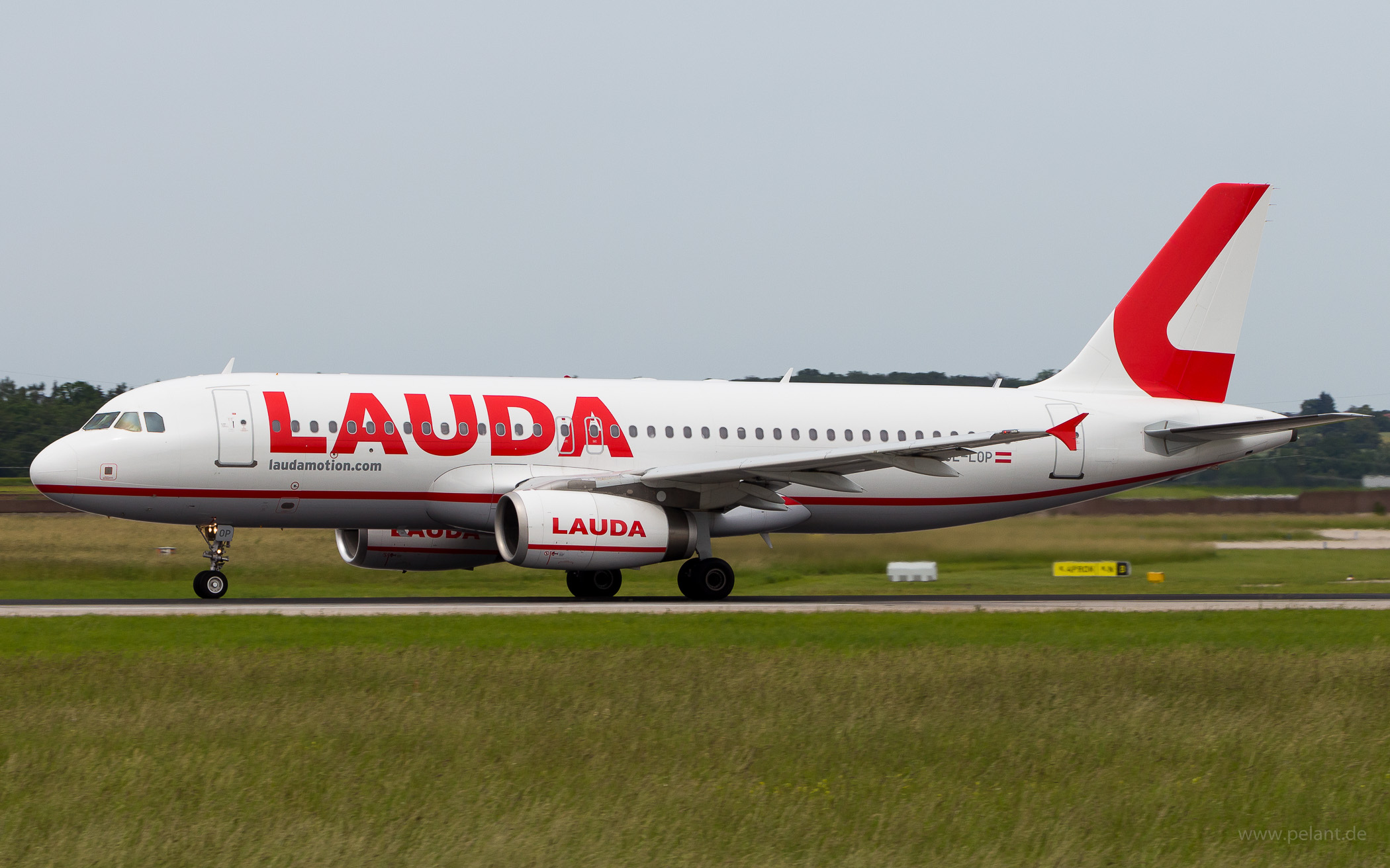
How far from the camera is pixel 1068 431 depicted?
1138 inches

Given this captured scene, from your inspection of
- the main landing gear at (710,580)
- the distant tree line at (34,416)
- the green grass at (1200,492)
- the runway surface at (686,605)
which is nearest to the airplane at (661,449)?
the main landing gear at (710,580)

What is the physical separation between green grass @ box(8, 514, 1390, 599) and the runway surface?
2.26 meters

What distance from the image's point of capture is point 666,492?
81.9 feet

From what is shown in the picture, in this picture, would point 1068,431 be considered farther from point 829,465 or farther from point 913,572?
point 829,465

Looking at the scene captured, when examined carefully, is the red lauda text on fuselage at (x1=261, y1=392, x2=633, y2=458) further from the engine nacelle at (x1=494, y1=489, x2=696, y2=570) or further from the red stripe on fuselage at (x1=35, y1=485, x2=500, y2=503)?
the engine nacelle at (x1=494, y1=489, x2=696, y2=570)

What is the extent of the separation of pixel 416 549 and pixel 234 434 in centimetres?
421

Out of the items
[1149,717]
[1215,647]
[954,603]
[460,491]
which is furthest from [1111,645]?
[460,491]

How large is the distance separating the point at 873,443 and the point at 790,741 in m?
16.8

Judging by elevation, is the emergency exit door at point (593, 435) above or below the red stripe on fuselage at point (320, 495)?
above

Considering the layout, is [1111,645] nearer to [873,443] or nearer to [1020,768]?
[1020,768]

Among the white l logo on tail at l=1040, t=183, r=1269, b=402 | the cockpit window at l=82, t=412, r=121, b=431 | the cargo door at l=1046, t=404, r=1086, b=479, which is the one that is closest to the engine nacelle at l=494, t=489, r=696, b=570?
the cockpit window at l=82, t=412, r=121, b=431

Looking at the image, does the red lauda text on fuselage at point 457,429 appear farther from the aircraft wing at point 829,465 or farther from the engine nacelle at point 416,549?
the engine nacelle at point 416,549

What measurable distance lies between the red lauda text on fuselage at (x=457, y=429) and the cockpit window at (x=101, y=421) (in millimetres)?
2405

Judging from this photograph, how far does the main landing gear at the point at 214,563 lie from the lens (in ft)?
79.2
